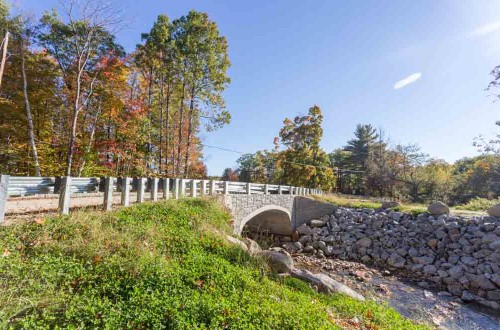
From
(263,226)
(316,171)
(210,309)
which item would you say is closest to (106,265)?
(210,309)

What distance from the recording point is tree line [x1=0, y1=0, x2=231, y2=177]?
13039 mm

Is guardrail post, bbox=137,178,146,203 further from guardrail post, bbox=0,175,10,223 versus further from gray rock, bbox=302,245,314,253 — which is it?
gray rock, bbox=302,245,314,253

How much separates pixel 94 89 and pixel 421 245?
1897cm

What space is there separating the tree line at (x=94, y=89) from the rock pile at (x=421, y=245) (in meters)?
10.2

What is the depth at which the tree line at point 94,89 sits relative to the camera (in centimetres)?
1304

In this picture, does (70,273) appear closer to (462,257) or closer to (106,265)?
(106,265)

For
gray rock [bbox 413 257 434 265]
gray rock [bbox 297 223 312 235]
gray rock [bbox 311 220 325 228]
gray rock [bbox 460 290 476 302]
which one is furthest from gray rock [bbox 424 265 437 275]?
gray rock [bbox 297 223 312 235]

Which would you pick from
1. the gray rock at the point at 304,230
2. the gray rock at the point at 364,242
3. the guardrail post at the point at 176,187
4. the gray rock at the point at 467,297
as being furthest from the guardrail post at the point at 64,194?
the gray rock at the point at 304,230

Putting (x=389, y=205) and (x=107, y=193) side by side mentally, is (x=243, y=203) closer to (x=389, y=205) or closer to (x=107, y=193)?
(x=107, y=193)

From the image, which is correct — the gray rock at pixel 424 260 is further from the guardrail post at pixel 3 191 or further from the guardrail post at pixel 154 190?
the guardrail post at pixel 3 191

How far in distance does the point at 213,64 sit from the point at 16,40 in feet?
33.1

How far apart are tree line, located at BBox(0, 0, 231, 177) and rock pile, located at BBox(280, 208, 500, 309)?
10226 millimetres

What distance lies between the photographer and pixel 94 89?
47.0 feet

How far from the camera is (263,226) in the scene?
64.3 ft
